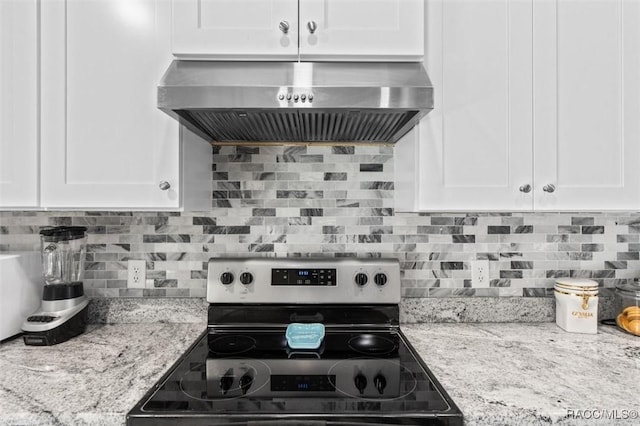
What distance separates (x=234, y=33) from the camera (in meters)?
1.18

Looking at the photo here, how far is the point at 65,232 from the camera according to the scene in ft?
4.72

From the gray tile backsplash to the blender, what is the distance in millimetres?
106

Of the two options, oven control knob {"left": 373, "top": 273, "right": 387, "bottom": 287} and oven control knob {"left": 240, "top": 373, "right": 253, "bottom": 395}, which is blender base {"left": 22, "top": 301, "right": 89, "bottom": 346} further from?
oven control knob {"left": 373, "top": 273, "right": 387, "bottom": 287}

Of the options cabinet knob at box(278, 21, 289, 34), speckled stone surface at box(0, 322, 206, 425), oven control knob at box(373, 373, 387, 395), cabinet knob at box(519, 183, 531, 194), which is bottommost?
oven control knob at box(373, 373, 387, 395)

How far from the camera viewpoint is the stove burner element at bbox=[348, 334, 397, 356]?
130 centimetres

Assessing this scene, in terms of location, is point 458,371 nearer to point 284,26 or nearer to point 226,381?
point 226,381

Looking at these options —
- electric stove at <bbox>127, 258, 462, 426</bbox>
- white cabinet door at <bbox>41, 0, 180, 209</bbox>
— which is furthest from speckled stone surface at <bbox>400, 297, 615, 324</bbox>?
white cabinet door at <bbox>41, 0, 180, 209</bbox>

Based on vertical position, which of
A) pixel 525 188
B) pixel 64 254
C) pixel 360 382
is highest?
pixel 525 188

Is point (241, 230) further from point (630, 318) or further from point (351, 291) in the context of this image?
point (630, 318)

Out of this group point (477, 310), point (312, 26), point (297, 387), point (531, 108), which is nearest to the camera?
point (297, 387)

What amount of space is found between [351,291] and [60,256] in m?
1.14

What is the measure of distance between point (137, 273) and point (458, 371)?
1.29 m

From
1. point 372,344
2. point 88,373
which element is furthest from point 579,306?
point 88,373

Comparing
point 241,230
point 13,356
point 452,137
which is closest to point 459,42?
point 452,137
